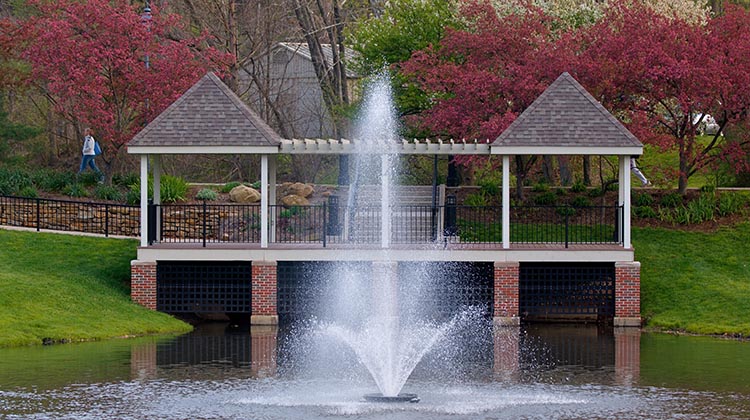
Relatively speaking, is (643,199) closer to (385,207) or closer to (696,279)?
(696,279)

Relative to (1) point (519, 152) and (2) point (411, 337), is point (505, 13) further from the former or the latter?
(2) point (411, 337)

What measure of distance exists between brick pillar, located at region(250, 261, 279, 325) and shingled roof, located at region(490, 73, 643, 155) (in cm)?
571

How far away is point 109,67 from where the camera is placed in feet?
121

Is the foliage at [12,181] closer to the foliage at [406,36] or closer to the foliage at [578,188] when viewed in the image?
the foliage at [406,36]

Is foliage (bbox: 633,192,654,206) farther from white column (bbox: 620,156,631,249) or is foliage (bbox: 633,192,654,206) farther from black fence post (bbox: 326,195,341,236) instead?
black fence post (bbox: 326,195,341,236)

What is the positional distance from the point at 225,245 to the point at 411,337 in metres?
5.61

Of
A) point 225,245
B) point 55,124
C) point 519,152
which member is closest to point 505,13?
point 519,152

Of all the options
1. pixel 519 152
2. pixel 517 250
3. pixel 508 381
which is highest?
pixel 519 152

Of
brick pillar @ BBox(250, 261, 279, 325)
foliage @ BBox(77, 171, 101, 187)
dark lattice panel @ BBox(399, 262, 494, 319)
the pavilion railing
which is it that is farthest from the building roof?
brick pillar @ BBox(250, 261, 279, 325)

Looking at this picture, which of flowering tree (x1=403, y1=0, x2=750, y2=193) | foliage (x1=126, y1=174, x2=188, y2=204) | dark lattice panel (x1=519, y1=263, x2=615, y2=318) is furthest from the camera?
foliage (x1=126, y1=174, x2=188, y2=204)

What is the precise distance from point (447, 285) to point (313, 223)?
663cm

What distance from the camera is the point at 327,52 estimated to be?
57562 mm

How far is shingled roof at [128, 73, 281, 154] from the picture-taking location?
29859 millimetres

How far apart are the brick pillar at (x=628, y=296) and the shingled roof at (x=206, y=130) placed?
323 inches
